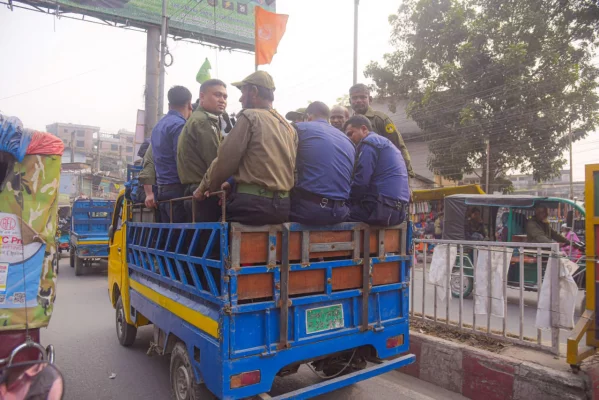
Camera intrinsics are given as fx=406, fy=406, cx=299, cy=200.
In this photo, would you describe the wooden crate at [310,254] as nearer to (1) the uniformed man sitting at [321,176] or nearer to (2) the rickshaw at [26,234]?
(1) the uniformed man sitting at [321,176]

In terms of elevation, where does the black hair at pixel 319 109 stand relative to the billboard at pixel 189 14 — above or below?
below

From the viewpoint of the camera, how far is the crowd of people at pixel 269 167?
281 centimetres

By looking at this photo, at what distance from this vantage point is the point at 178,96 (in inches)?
177

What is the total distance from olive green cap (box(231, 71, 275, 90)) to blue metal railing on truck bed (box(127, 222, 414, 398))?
1120mm

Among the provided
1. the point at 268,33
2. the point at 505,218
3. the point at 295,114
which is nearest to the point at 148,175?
the point at 295,114

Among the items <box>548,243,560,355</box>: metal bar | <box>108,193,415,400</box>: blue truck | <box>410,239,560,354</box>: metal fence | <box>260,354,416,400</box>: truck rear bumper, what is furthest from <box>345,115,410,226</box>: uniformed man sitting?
<box>548,243,560,355</box>: metal bar

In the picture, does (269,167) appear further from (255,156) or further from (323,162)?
(323,162)

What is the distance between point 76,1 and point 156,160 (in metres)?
15.7

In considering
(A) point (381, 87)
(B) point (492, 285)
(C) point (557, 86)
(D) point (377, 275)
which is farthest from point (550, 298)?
(A) point (381, 87)

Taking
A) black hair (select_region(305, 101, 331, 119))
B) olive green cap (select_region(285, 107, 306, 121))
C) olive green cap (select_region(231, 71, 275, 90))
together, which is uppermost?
olive green cap (select_region(285, 107, 306, 121))

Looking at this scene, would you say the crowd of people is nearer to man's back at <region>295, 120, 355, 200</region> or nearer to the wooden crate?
man's back at <region>295, 120, 355, 200</region>

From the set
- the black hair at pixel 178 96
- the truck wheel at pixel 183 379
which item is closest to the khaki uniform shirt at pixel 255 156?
the truck wheel at pixel 183 379

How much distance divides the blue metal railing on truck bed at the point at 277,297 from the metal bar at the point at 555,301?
1268 mm

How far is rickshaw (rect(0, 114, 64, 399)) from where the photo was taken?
2479 millimetres
